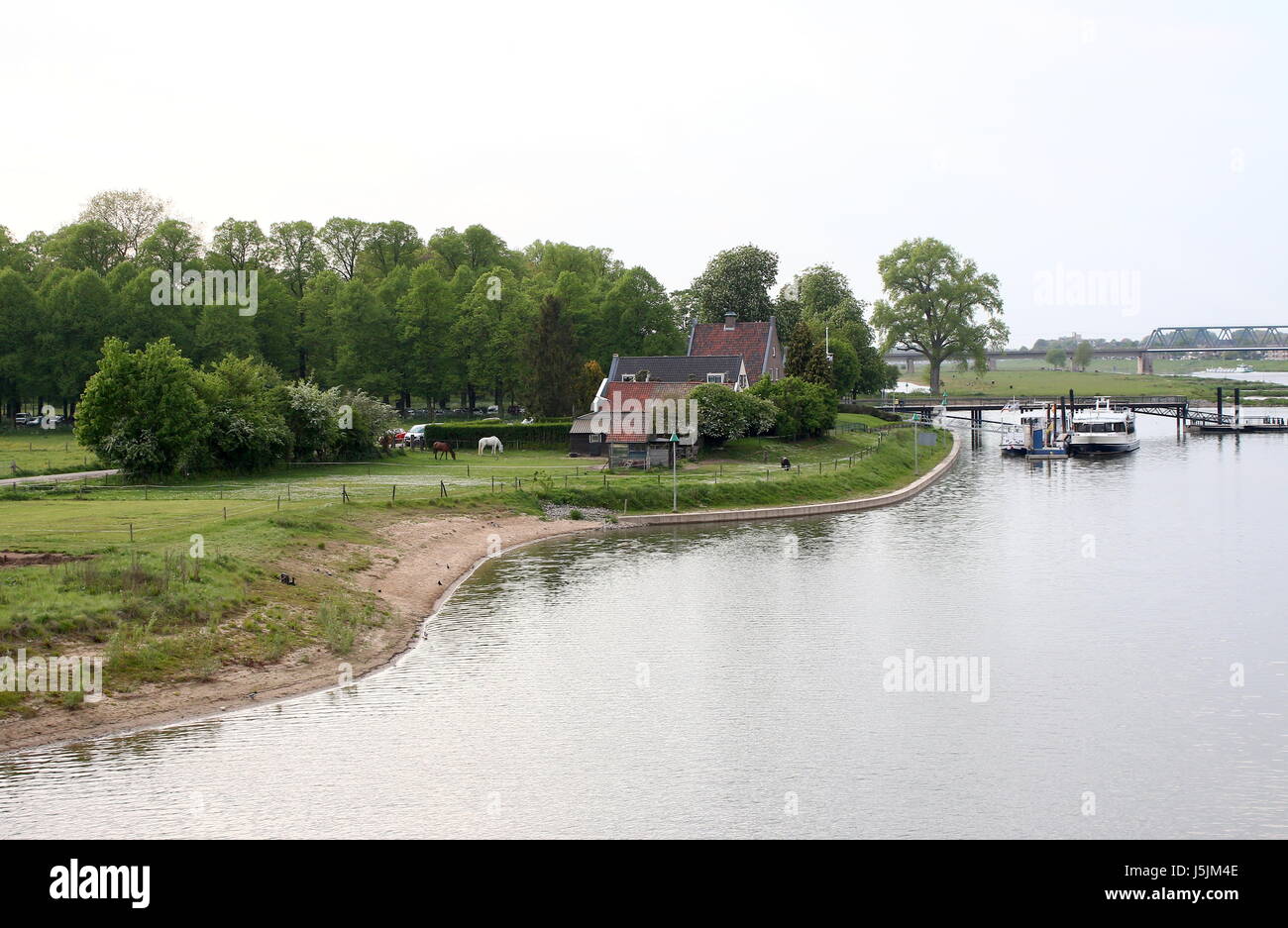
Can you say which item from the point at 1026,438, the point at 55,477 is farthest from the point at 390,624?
the point at 1026,438

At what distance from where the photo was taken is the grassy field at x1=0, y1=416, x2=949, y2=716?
3009cm

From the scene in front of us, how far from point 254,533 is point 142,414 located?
75.3 ft

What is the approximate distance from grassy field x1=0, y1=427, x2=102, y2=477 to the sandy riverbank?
24.6 meters

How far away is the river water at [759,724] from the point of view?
21.4m

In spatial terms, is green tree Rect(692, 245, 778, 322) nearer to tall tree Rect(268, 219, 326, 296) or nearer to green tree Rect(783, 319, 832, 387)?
green tree Rect(783, 319, 832, 387)

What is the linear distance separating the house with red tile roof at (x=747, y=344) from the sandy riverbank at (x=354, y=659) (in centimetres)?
5104

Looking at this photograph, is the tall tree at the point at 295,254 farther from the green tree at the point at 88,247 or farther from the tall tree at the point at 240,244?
the green tree at the point at 88,247

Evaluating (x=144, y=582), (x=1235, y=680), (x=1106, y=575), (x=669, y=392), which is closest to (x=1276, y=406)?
(x=669, y=392)

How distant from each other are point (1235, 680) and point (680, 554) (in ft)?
78.7

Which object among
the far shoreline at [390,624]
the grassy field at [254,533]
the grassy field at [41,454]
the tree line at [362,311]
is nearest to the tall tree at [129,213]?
the tree line at [362,311]

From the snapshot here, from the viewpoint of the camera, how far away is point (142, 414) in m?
60.8

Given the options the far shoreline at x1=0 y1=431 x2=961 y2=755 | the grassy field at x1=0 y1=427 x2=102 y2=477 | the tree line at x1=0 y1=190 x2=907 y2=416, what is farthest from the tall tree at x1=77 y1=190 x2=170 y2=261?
the far shoreline at x1=0 y1=431 x2=961 y2=755

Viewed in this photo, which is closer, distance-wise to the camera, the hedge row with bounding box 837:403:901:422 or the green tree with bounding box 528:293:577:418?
the green tree with bounding box 528:293:577:418
